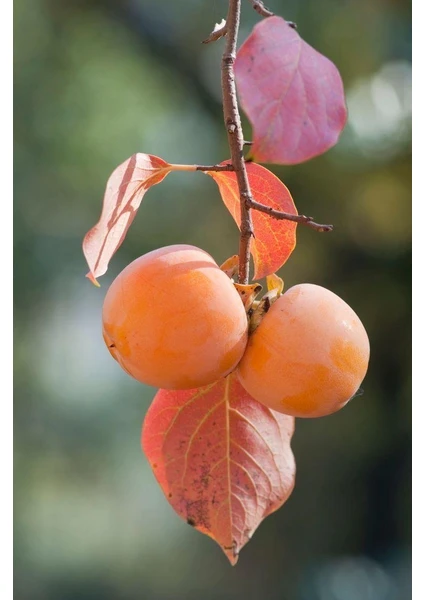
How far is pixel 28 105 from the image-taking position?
11.3 feet

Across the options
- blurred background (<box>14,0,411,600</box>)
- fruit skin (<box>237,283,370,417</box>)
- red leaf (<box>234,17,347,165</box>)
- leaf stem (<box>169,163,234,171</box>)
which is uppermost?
red leaf (<box>234,17,347,165</box>)

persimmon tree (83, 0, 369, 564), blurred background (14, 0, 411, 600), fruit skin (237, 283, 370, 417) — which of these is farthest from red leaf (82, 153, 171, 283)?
blurred background (14, 0, 411, 600)

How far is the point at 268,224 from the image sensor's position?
55 cm

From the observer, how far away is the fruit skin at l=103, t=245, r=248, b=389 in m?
0.42

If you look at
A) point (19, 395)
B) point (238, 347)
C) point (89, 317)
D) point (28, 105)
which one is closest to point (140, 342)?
point (238, 347)

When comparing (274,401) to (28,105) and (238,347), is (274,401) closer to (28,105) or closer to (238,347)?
(238,347)

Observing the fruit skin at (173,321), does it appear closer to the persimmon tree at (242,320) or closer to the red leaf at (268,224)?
the persimmon tree at (242,320)

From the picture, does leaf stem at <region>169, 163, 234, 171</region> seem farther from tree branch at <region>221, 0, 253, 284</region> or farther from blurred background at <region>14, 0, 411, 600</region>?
blurred background at <region>14, 0, 411, 600</region>

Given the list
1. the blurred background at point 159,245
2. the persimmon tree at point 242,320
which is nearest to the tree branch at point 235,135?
the persimmon tree at point 242,320

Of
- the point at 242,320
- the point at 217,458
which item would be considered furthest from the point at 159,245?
the point at 242,320

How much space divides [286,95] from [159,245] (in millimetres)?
3070

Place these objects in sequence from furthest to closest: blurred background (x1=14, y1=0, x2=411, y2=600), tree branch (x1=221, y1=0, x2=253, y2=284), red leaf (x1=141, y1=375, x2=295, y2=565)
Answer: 1. blurred background (x1=14, y1=0, x2=411, y2=600)
2. red leaf (x1=141, y1=375, x2=295, y2=565)
3. tree branch (x1=221, y1=0, x2=253, y2=284)

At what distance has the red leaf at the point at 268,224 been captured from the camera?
0.55 m

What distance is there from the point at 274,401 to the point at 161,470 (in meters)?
0.17
